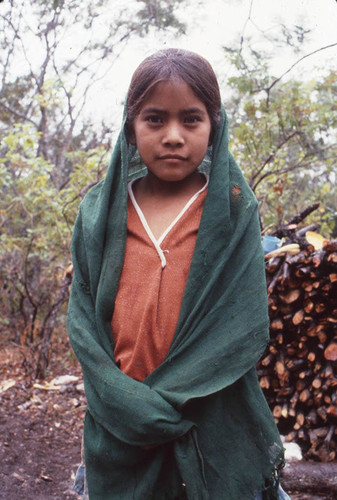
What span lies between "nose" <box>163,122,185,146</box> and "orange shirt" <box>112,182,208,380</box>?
187 mm

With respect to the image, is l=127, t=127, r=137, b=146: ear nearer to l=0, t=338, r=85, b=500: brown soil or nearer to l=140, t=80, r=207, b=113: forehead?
l=140, t=80, r=207, b=113: forehead

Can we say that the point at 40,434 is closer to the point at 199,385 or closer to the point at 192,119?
the point at 199,385

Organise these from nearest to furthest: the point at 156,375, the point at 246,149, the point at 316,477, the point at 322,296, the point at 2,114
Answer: the point at 156,375 → the point at 316,477 → the point at 322,296 → the point at 246,149 → the point at 2,114

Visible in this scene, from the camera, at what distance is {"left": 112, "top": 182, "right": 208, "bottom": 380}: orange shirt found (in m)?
1.28

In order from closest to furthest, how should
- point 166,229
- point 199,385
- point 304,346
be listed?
1. point 199,385
2. point 166,229
3. point 304,346

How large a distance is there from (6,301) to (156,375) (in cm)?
592

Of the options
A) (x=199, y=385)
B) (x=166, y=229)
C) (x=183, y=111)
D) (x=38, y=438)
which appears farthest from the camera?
(x=38, y=438)

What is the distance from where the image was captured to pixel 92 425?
1.31m

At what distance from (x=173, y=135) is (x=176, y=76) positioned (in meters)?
0.16

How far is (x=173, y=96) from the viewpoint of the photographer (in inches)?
50.0

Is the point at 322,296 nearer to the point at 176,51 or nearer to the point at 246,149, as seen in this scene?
the point at 176,51

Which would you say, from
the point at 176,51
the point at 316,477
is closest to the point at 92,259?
the point at 176,51

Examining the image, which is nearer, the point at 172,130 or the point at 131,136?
the point at 172,130

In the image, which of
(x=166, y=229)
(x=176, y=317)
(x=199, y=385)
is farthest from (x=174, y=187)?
(x=199, y=385)
